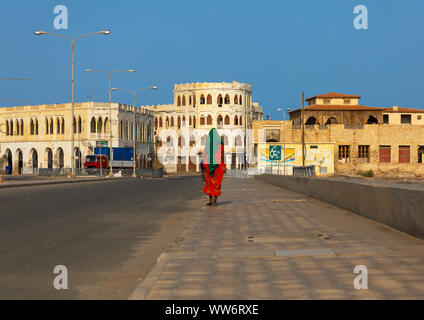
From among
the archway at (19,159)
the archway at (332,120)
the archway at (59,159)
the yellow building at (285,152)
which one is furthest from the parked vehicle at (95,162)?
the archway at (332,120)

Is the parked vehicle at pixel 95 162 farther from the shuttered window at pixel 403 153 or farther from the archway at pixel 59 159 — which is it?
the shuttered window at pixel 403 153

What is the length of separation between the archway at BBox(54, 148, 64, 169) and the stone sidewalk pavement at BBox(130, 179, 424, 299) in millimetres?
80699

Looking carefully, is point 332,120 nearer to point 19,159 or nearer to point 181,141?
point 181,141

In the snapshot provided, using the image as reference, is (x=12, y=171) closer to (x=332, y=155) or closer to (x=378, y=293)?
(x=332, y=155)

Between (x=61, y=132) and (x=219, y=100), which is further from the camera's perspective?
(x=219, y=100)

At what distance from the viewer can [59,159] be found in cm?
8912

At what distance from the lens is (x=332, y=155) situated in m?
77.7

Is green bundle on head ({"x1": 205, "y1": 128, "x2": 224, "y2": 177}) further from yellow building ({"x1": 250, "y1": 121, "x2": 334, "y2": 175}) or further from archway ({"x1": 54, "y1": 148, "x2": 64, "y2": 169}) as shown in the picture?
archway ({"x1": 54, "y1": 148, "x2": 64, "y2": 169})

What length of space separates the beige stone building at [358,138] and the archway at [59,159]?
32100mm

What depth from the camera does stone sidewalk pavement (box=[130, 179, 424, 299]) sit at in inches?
199

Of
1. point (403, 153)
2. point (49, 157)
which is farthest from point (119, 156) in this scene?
point (403, 153)

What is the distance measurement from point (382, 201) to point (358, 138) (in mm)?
74480

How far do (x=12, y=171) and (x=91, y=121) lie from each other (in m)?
17.8

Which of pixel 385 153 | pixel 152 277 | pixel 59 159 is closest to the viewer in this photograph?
pixel 152 277
